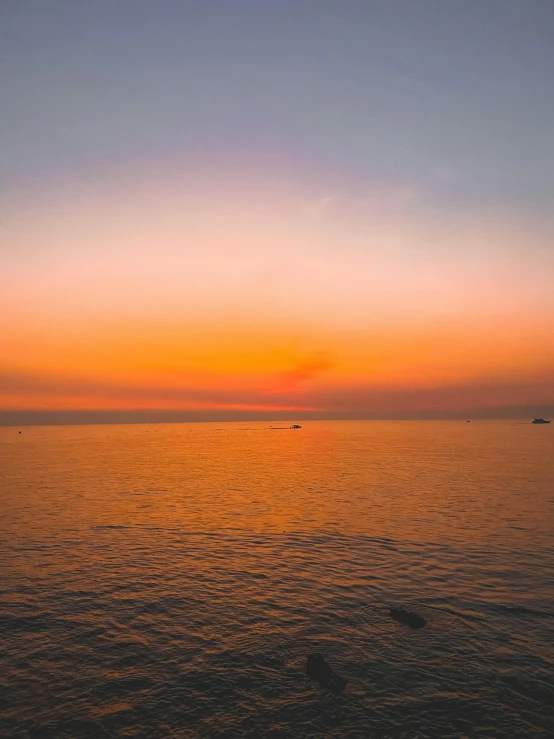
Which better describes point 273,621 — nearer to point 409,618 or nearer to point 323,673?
point 323,673

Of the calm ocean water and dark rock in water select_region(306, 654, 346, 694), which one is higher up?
dark rock in water select_region(306, 654, 346, 694)

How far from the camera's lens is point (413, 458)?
16462 cm

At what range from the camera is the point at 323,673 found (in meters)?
24.5

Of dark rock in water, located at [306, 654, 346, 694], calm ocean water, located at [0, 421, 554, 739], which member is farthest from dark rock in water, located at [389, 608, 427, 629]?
dark rock in water, located at [306, 654, 346, 694]

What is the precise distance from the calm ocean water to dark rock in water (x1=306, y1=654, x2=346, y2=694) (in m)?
0.54

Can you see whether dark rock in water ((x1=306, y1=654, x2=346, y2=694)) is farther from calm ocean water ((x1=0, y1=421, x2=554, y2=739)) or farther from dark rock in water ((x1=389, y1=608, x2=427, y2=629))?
dark rock in water ((x1=389, y1=608, x2=427, y2=629))

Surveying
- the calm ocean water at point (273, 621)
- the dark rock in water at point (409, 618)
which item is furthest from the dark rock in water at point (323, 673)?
the dark rock in water at point (409, 618)

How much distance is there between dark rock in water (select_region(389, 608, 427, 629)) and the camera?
30.6 metres

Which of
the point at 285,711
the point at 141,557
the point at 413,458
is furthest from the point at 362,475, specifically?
the point at 285,711

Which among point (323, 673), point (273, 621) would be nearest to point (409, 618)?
point (273, 621)

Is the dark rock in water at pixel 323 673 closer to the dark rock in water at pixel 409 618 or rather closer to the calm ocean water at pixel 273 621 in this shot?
the calm ocean water at pixel 273 621

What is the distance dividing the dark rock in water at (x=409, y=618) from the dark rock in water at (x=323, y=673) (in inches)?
303

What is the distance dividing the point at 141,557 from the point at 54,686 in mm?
23292

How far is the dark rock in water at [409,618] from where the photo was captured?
100 feet
